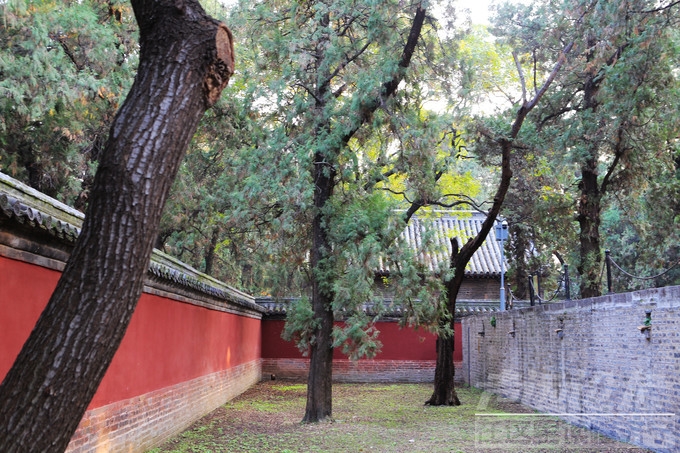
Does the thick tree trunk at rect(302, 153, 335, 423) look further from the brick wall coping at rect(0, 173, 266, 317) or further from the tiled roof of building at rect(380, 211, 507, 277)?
the tiled roof of building at rect(380, 211, 507, 277)

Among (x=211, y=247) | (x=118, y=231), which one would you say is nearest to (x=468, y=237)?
(x=211, y=247)

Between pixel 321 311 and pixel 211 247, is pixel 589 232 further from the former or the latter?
pixel 211 247

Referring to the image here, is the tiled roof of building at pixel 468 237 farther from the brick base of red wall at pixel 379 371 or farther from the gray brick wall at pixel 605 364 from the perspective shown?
the gray brick wall at pixel 605 364

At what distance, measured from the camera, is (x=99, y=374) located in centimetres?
293

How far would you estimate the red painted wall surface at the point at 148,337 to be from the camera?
5539 millimetres

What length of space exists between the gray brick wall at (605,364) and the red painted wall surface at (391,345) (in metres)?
6.51

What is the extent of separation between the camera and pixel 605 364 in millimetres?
10070

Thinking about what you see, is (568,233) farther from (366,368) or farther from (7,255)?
(7,255)

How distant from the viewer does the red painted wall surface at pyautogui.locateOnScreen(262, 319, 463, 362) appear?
22281mm

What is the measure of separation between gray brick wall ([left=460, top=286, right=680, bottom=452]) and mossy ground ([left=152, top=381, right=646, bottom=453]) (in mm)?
339

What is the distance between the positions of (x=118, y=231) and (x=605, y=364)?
8.60 m

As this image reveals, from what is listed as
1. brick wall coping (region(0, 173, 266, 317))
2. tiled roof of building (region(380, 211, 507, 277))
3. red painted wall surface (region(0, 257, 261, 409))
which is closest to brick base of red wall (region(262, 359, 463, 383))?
tiled roof of building (region(380, 211, 507, 277))

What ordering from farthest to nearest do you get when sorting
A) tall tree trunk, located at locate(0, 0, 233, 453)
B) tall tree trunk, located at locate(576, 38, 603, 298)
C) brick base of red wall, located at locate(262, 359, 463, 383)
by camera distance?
brick base of red wall, located at locate(262, 359, 463, 383) < tall tree trunk, located at locate(576, 38, 603, 298) < tall tree trunk, located at locate(0, 0, 233, 453)

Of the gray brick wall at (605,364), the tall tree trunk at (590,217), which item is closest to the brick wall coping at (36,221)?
the gray brick wall at (605,364)
